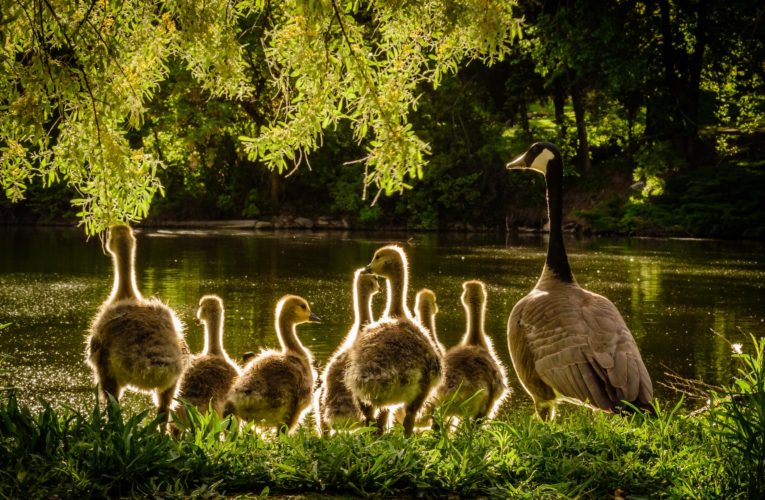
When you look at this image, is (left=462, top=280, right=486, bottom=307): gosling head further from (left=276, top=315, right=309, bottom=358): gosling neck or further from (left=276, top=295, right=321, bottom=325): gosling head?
(left=276, top=315, right=309, bottom=358): gosling neck

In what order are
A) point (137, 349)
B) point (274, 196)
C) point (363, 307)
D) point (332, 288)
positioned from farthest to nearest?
1. point (274, 196)
2. point (332, 288)
3. point (363, 307)
4. point (137, 349)

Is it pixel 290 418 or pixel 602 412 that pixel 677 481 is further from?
pixel 290 418

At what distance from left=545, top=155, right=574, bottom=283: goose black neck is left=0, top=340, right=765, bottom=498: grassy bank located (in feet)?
10.2

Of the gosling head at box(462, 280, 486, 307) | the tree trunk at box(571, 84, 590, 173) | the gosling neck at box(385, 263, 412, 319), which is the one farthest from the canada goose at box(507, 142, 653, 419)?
the tree trunk at box(571, 84, 590, 173)

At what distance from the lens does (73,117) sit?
7.48 metres

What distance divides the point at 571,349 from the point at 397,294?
1471 mm

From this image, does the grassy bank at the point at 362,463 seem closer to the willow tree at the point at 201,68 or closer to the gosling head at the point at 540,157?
the willow tree at the point at 201,68

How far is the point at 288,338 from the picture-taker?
314 inches

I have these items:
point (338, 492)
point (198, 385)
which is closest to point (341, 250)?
point (198, 385)

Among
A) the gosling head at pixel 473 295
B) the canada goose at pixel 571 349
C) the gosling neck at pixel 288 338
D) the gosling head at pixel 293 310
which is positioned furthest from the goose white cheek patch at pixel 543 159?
the gosling neck at pixel 288 338

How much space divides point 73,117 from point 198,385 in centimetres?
235

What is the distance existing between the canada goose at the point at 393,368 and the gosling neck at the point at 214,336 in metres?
1.76

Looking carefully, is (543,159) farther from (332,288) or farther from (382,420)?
(332,288)

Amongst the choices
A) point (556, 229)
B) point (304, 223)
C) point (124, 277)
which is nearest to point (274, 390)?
point (124, 277)
